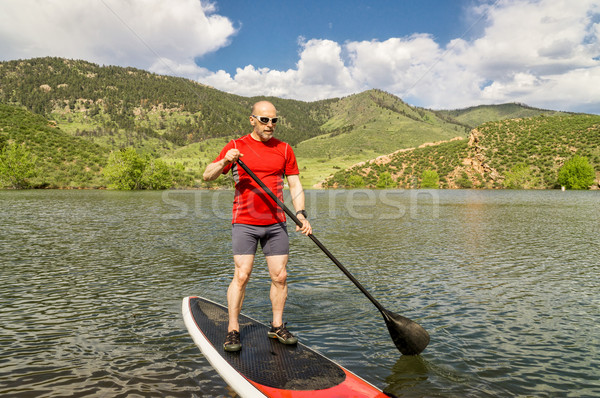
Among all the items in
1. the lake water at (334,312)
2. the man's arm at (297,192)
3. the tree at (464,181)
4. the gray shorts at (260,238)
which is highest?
the tree at (464,181)

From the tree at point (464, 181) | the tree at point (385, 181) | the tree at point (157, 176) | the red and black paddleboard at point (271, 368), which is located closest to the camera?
the red and black paddleboard at point (271, 368)

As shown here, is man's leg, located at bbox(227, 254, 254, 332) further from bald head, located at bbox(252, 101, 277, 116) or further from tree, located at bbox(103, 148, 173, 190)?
tree, located at bbox(103, 148, 173, 190)

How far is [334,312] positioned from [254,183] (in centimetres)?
434

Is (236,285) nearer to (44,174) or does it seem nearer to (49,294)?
(49,294)

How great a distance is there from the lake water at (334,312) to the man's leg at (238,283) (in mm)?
857

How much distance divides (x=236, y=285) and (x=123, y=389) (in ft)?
6.98

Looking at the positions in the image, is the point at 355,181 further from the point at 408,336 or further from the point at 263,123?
the point at 263,123

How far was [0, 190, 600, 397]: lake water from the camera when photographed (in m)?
5.62

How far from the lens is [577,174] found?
97.4 metres

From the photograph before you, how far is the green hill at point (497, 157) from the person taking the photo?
114 m

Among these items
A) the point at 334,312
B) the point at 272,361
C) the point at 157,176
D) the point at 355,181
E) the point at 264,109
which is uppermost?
the point at 157,176

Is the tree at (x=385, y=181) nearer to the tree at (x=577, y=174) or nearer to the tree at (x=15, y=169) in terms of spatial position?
the tree at (x=577, y=174)

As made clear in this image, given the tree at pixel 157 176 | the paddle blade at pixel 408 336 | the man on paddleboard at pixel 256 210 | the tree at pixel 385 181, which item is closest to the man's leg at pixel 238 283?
the man on paddleboard at pixel 256 210

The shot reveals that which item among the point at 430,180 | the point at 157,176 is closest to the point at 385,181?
the point at 430,180
